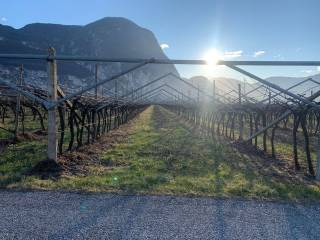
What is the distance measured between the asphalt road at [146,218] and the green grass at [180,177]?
649 millimetres

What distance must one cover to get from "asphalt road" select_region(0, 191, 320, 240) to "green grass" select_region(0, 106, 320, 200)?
649mm

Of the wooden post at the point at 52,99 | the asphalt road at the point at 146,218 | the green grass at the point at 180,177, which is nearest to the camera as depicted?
the asphalt road at the point at 146,218

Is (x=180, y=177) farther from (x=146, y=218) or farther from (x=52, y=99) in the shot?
(x=52, y=99)

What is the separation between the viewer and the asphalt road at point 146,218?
17.9 feet

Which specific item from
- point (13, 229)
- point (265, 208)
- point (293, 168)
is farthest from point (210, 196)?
point (293, 168)

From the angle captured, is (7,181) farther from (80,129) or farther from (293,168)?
(293,168)

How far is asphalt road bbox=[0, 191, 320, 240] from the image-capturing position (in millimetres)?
5461

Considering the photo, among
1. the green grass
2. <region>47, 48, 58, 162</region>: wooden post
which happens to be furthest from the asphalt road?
<region>47, 48, 58, 162</region>: wooden post

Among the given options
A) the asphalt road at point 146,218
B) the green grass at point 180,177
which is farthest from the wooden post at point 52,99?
the asphalt road at point 146,218

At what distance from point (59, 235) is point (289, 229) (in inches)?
127

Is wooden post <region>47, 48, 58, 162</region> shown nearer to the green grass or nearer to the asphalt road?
the green grass

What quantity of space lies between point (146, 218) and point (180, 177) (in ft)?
11.5

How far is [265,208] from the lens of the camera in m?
6.91

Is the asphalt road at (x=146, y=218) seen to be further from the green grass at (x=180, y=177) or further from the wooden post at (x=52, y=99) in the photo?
the wooden post at (x=52, y=99)
